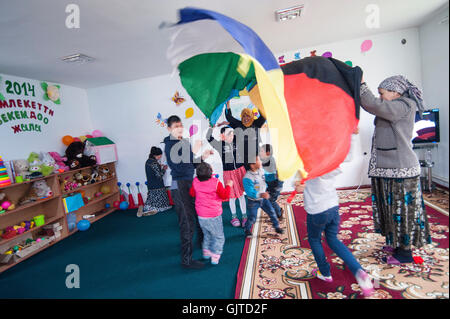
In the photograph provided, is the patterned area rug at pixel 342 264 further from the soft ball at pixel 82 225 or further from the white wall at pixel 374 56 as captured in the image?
the soft ball at pixel 82 225

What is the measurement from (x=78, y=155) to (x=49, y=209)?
0.84 m

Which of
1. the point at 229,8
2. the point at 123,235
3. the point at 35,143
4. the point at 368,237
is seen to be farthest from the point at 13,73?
the point at 368,237

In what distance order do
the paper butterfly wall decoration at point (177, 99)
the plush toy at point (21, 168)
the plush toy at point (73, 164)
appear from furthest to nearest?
the paper butterfly wall decoration at point (177, 99)
the plush toy at point (73, 164)
the plush toy at point (21, 168)

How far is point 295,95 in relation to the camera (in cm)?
88

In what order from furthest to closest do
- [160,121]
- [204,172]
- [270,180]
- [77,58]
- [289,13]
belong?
1. [160,121]
2. [77,58]
3. [270,180]
4. [289,13]
5. [204,172]

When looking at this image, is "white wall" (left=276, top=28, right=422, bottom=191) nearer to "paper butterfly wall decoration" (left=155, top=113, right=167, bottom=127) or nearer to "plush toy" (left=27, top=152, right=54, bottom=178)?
"paper butterfly wall decoration" (left=155, top=113, right=167, bottom=127)

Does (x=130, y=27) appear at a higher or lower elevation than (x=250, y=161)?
higher

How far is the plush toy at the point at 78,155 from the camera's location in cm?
334

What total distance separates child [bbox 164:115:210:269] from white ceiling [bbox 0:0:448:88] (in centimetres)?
83

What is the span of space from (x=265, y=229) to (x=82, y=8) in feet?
7.98

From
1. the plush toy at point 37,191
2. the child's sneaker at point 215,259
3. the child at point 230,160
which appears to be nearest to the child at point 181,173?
the child's sneaker at point 215,259

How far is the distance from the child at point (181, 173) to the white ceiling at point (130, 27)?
→ 0.83 m

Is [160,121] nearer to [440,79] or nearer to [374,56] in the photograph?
[374,56]

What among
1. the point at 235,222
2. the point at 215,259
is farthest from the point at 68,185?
the point at 215,259
